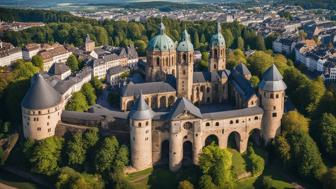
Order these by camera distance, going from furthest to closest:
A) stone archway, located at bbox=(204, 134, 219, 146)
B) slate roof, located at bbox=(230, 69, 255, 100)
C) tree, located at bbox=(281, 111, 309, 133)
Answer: slate roof, located at bbox=(230, 69, 255, 100)
stone archway, located at bbox=(204, 134, 219, 146)
tree, located at bbox=(281, 111, 309, 133)

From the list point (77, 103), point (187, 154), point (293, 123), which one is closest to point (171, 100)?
point (77, 103)

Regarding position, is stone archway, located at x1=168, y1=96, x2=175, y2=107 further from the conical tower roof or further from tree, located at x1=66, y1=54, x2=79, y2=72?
tree, located at x1=66, y1=54, x2=79, y2=72

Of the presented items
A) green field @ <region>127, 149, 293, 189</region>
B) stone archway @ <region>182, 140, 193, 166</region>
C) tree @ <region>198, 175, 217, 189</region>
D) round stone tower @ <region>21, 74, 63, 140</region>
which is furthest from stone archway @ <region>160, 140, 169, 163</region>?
round stone tower @ <region>21, 74, 63, 140</region>

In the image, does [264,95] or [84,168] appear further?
[264,95]

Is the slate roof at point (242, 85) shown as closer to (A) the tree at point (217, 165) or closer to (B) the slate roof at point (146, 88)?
(B) the slate roof at point (146, 88)

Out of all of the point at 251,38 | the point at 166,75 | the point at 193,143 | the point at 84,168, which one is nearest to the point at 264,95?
the point at 193,143

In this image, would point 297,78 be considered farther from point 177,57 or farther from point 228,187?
point 228,187

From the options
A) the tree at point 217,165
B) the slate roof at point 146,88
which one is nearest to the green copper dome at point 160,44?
the slate roof at point 146,88
